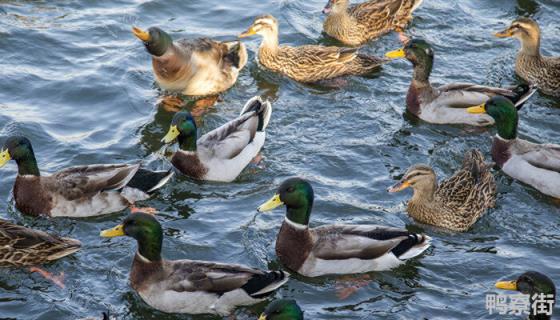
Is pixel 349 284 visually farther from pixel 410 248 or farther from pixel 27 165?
pixel 27 165

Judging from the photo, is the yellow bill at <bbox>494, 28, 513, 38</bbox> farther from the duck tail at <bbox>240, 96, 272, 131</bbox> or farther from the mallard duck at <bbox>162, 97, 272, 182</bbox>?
the mallard duck at <bbox>162, 97, 272, 182</bbox>

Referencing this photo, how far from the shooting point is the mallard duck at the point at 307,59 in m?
13.6

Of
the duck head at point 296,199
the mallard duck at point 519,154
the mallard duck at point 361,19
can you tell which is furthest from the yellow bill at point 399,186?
the mallard duck at point 361,19

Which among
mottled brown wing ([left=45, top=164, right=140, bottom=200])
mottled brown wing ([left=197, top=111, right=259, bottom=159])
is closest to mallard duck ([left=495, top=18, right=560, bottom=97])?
mottled brown wing ([left=197, top=111, right=259, bottom=159])

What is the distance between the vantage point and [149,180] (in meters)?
10.9

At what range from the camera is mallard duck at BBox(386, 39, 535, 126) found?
12.5 m

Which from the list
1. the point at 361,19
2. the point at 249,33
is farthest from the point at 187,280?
the point at 361,19

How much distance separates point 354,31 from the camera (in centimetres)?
1464

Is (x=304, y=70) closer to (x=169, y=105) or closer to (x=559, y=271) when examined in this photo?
(x=169, y=105)

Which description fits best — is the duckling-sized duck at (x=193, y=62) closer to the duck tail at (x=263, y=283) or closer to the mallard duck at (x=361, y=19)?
the mallard duck at (x=361, y=19)

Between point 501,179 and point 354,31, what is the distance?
3940 millimetres

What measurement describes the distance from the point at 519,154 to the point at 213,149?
348cm

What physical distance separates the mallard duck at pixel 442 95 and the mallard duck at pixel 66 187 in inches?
159

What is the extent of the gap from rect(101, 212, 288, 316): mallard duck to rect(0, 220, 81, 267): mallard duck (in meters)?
0.63
